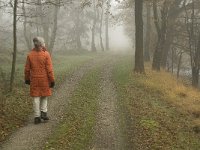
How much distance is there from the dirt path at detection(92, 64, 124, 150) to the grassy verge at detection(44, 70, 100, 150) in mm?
218

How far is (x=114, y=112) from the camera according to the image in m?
13.6

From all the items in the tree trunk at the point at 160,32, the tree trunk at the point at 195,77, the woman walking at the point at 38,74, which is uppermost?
the tree trunk at the point at 160,32

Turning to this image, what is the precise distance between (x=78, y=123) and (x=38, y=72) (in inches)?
79.3

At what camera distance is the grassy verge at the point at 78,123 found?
9.91 m

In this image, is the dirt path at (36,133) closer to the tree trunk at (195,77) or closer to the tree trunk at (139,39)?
the tree trunk at (139,39)

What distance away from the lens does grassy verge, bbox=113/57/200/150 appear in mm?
10969

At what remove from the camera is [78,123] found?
11.8 metres

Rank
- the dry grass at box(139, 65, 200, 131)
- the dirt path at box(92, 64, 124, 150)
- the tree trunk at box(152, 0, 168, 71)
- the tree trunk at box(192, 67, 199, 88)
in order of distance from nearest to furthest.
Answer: the dirt path at box(92, 64, 124, 150) → the dry grass at box(139, 65, 200, 131) → the tree trunk at box(192, 67, 199, 88) → the tree trunk at box(152, 0, 168, 71)

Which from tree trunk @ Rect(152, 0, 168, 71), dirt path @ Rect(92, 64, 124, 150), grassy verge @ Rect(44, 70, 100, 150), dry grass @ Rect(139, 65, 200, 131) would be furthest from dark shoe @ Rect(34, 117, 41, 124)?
tree trunk @ Rect(152, 0, 168, 71)

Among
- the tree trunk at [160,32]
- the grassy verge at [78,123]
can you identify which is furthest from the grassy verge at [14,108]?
the tree trunk at [160,32]

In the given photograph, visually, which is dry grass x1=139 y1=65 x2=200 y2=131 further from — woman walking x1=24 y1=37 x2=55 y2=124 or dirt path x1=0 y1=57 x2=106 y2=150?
woman walking x1=24 y1=37 x2=55 y2=124

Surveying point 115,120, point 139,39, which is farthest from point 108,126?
point 139,39

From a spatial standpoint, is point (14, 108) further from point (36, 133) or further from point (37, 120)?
point (36, 133)

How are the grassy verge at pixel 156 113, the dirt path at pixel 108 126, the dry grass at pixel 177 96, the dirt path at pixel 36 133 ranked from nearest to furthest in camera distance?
1. the dirt path at pixel 36 133
2. the dirt path at pixel 108 126
3. the grassy verge at pixel 156 113
4. the dry grass at pixel 177 96
